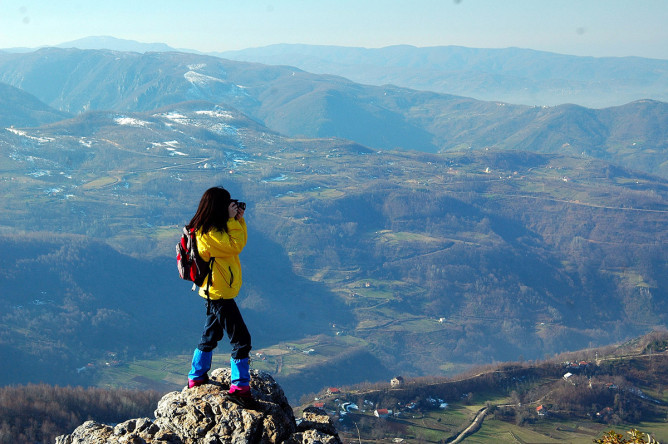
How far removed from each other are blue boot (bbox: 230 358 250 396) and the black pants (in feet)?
0.62

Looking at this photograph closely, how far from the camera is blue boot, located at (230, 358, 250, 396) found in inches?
416

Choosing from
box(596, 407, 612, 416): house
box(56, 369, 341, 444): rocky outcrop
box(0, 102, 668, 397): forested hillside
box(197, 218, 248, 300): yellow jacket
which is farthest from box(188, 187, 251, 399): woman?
box(0, 102, 668, 397): forested hillside

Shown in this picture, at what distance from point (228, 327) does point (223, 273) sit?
3.48ft

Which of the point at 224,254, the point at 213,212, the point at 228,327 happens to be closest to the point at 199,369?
the point at 228,327

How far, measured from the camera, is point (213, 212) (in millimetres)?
10484

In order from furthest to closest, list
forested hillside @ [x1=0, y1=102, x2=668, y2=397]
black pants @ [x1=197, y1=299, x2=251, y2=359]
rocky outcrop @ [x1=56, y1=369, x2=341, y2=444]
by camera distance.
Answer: forested hillside @ [x1=0, y1=102, x2=668, y2=397], black pants @ [x1=197, y1=299, x2=251, y2=359], rocky outcrop @ [x1=56, y1=369, x2=341, y2=444]

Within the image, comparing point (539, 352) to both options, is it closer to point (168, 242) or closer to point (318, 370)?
point (318, 370)

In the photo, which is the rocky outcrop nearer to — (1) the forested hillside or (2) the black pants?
(2) the black pants

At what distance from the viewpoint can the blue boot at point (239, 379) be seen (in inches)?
416

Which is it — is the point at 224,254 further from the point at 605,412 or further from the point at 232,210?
the point at 605,412

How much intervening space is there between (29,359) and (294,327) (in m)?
60.1

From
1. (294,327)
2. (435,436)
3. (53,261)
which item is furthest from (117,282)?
(435,436)

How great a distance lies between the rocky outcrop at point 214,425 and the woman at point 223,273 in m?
0.36

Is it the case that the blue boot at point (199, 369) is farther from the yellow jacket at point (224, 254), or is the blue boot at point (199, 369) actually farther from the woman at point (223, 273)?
the yellow jacket at point (224, 254)
